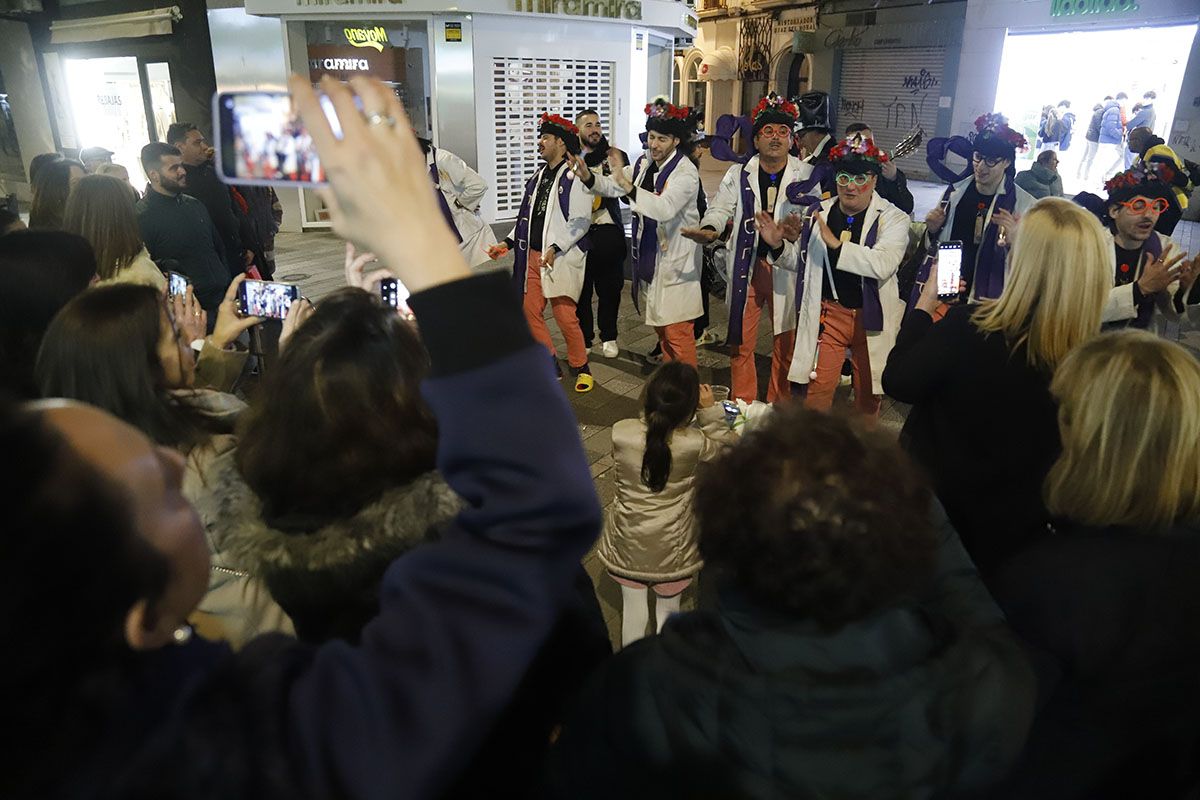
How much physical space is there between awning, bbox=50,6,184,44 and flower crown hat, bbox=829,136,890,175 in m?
11.6

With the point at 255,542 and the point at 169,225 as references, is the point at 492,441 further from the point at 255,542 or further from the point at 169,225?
the point at 169,225

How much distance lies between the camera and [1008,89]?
50.5 ft

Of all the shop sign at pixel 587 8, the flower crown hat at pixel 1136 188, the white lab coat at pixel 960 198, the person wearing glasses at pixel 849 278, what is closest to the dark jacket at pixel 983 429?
the person wearing glasses at pixel 849 278

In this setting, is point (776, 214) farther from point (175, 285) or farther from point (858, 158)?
point (175, 285)

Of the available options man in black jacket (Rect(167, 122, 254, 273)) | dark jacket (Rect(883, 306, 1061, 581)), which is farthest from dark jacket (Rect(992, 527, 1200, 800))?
man in black jacket (Rect(167, 122, 254, 273))

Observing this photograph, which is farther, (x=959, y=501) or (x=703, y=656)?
(x=959, y=501)

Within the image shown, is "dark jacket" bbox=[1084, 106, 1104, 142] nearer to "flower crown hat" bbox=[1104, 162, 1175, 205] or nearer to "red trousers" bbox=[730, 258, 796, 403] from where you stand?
"flower crown hat" bbox=[1104, 162, 1175, 205]

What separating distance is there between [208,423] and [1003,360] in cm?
218

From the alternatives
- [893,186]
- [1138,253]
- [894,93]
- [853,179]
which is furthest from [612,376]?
[894,93]

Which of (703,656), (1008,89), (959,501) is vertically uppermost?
(1008,89)

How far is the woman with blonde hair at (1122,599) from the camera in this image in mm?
1239

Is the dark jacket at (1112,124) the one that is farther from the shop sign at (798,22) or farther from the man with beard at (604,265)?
the man with beard at (604,265)

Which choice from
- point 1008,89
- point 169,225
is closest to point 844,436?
point 169,225

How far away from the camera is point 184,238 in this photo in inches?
182
